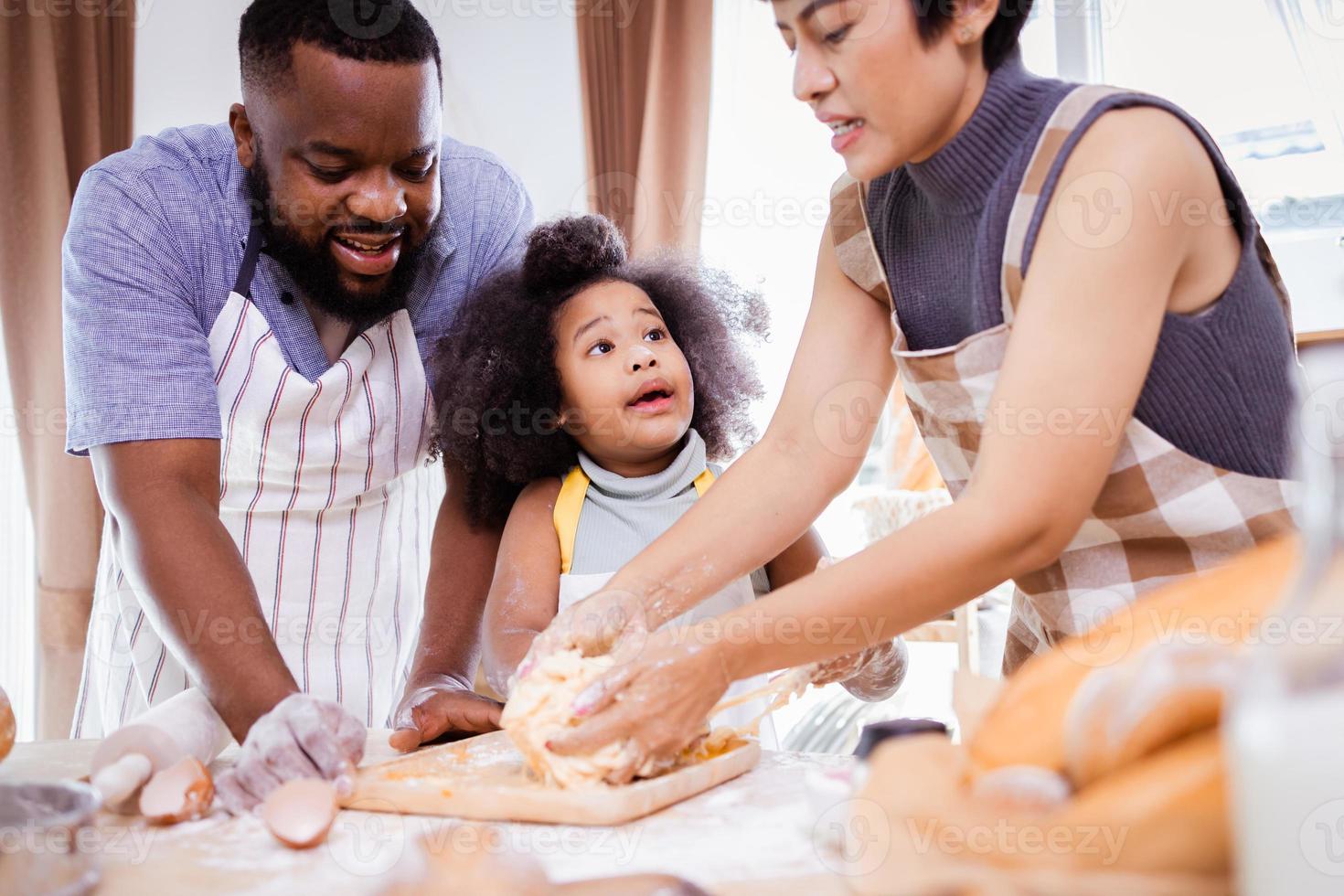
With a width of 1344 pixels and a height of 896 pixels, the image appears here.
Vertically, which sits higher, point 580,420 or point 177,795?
point 580,420

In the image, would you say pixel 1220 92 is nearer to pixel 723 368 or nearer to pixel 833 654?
pixel 723 368

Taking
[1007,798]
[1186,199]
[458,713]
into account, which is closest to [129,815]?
[458,713]

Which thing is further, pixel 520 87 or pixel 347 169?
pixel 520 87

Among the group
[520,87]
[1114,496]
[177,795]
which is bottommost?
[177,795]

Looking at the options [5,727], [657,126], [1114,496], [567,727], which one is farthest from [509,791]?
[657,126]

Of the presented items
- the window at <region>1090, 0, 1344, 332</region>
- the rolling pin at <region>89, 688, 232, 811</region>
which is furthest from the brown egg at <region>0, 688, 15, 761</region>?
the window at <region>1090, 0, 1344, 332</region>

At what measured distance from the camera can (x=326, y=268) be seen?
1655 mm

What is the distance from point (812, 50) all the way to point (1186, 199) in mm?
367

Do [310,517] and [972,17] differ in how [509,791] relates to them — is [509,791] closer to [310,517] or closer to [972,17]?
[972,17]

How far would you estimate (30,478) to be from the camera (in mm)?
3494

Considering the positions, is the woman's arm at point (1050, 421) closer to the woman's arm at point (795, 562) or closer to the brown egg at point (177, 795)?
the brown egg at point (177, 795)

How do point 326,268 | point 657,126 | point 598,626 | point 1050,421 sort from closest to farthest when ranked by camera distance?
point 1050,421, point 598,626, point 326,268, point 657,126

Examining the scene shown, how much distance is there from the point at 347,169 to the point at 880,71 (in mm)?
824

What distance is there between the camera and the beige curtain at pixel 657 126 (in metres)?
3.69
